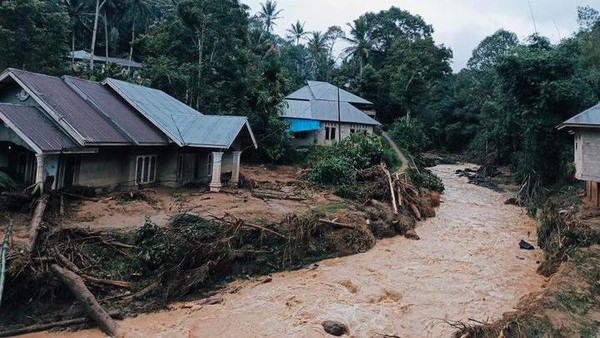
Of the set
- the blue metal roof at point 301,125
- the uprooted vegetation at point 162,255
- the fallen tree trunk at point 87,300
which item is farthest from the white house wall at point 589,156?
the blue metal roof at point 301,125

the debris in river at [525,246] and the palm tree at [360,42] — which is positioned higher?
the palm tree at [360,42]

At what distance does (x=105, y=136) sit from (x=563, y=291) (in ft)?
52.7

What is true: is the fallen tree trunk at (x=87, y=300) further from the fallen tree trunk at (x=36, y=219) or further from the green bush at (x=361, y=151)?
the green bush at (x=361, y=151)

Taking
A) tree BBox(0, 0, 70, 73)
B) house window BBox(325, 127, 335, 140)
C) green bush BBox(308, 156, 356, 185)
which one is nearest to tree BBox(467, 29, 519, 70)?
house window BBox(325, 127, 335, 140)

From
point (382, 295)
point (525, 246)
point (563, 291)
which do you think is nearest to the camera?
point (563, 291)

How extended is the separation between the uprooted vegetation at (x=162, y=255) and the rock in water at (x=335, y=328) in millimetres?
3694

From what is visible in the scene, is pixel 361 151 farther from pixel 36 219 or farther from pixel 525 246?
pixel 36 219

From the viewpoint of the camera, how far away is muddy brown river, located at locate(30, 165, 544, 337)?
10.1 metres

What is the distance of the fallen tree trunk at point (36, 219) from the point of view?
1108 cm

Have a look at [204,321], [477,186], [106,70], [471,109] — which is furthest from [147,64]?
[471,109]

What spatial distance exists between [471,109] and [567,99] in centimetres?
2728

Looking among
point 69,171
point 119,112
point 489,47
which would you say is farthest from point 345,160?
point 489,47

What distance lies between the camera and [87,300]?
31.9 ft

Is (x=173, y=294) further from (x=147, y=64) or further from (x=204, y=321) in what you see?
(x=147, y=64)
